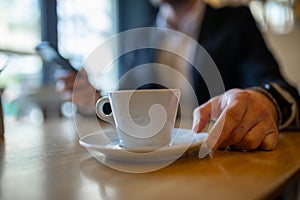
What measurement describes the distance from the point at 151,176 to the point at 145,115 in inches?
4.2

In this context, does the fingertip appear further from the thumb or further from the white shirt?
the white shirt

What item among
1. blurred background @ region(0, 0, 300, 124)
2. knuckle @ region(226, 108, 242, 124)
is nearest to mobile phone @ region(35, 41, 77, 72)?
blurred background @ region(0, 0, 300, 124)

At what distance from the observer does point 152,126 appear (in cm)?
49

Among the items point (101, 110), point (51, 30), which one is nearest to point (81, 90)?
point (101, 110)

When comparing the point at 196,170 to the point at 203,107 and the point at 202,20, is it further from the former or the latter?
the point at 202,20

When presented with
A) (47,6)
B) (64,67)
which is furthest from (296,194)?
(47,6)

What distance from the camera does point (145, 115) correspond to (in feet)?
1.59

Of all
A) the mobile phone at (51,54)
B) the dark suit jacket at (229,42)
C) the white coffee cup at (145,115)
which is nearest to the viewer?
the white coffee cup at (145,115)

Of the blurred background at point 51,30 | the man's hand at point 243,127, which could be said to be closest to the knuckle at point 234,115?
the man's hand at point 243,127

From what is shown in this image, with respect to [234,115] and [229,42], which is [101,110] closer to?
[234,115]

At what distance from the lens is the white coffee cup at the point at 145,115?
18.8 inches

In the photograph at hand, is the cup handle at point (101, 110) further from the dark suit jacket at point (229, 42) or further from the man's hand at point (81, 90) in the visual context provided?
the dark suit jacket at point (229, 42)

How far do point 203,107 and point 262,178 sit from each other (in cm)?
25

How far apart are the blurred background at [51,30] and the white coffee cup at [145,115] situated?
0.88 m
